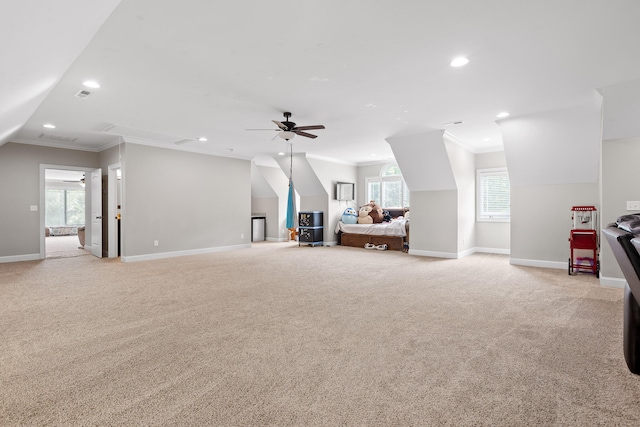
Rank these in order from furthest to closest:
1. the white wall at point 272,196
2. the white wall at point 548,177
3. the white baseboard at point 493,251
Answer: the white wall at point 272,196 → the white baseboard at point 493,251 → the white wall at point 548,177

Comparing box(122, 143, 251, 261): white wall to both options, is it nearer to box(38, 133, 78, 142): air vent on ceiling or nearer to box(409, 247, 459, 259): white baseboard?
box(38, 133, 78, 142): air vent on ceiling

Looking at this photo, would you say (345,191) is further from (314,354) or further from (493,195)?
(314,354)

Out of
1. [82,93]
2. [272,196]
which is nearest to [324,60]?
[82,93]

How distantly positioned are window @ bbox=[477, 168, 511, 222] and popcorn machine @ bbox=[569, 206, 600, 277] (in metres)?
2.15

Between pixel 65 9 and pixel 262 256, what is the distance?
19.1ft

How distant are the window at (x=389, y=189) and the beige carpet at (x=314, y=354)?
542cm

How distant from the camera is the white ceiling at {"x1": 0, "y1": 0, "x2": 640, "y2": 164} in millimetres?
2395

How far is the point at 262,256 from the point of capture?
23.8ft

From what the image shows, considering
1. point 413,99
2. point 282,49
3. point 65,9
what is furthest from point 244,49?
point 413,99

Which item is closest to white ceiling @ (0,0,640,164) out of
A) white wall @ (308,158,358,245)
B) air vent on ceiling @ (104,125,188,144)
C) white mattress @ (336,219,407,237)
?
air vent on ceiling @ (104,125,188,144)

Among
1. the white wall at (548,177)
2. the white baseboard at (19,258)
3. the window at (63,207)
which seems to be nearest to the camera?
the white wall at (548,177)

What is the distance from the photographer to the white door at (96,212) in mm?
7297

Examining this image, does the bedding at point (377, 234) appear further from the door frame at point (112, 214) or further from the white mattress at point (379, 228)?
the door frame at point (112, 214)

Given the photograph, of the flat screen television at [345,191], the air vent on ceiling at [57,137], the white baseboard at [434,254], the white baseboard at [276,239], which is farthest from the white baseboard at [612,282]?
the air vent on ceiling at [57,137]
